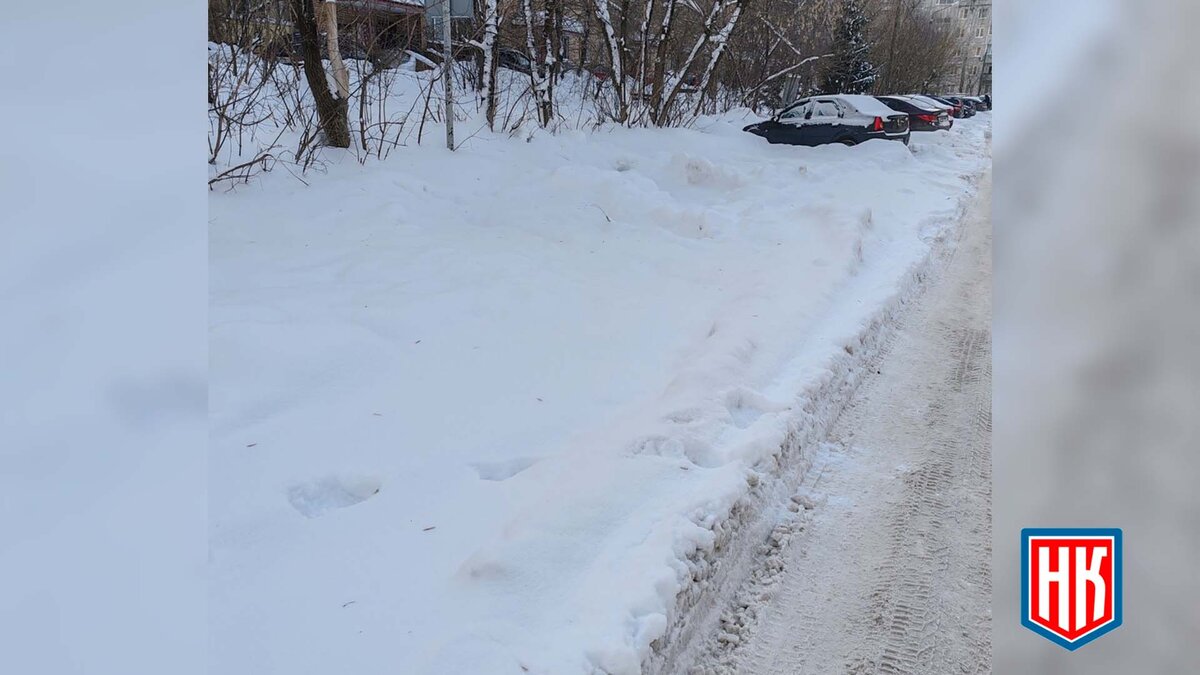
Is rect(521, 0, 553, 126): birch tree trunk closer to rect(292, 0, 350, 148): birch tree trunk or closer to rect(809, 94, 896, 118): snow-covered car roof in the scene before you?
rect(292, 0, 350, 148): birch tree trunk

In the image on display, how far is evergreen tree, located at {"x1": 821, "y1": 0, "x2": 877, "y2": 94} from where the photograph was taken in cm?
2602

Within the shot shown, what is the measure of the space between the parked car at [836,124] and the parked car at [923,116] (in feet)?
11.2

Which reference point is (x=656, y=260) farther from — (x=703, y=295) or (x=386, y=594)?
(x=386, y=594)

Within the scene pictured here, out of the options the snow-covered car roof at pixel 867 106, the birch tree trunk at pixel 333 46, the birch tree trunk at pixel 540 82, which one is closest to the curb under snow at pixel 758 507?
the birch tree trunk at pixel 333 46

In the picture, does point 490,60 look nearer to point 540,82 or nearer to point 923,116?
point 540,82

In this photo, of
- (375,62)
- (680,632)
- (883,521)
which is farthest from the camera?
(375,62)

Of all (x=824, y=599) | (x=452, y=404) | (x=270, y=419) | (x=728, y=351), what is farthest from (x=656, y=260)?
(x=824, y=599)

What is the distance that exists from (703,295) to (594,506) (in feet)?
10.8

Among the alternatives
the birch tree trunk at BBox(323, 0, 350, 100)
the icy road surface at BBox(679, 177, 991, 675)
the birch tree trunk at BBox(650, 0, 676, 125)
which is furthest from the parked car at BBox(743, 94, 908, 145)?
the icy road surface at BBox(679, 177, 991, 675)

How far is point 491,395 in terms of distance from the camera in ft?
14.5

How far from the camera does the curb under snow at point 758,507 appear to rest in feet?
9.00

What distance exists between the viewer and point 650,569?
282 centimetres

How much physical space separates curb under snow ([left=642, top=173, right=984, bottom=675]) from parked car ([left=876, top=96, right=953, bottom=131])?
15592mm

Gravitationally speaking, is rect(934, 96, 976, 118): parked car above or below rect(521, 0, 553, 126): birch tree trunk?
above
